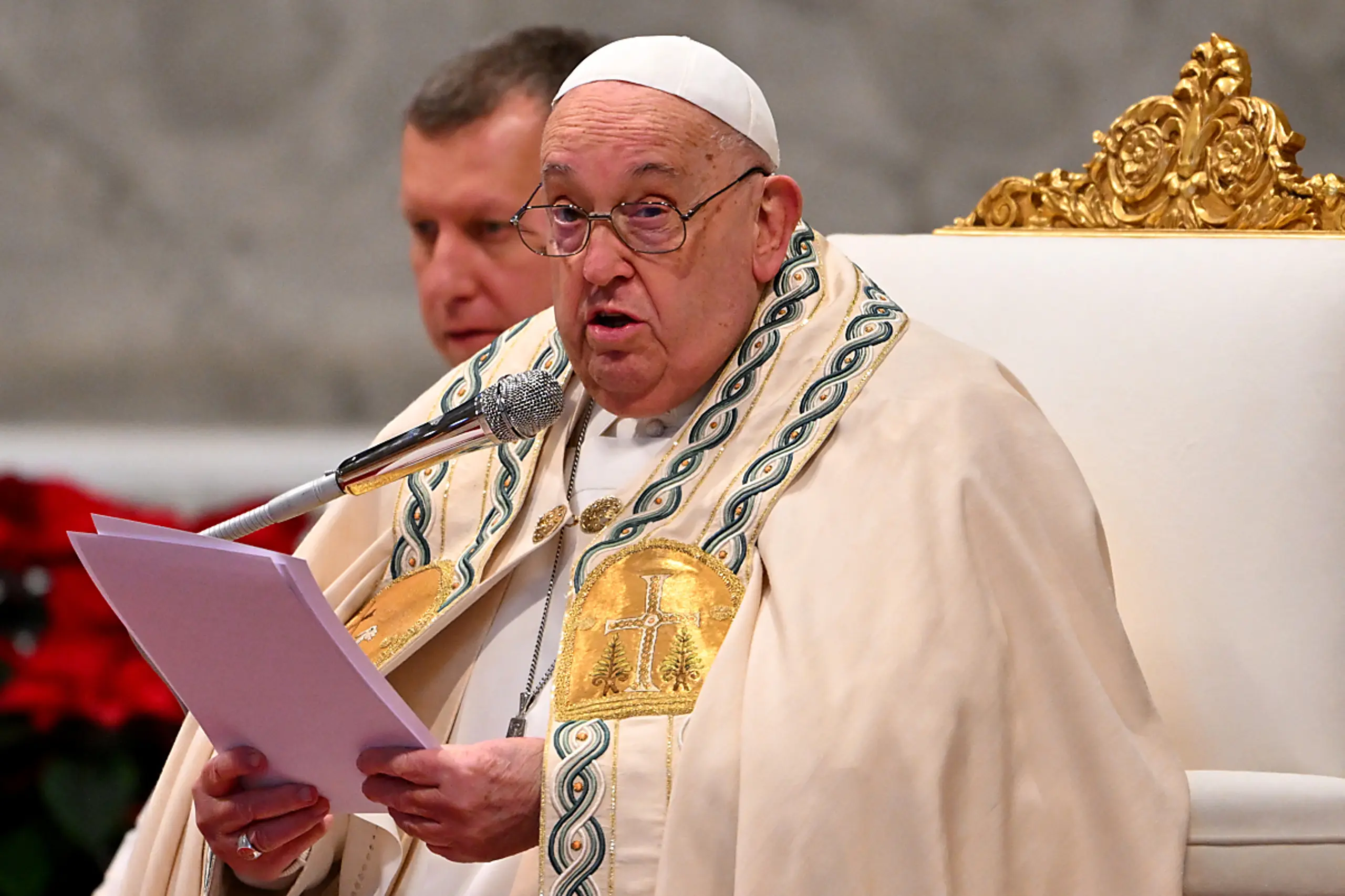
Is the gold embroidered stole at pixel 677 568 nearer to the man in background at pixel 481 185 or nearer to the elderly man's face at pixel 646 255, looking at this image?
the elderly man's face at pixel 646 255

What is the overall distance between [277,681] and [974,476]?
0.85 meters

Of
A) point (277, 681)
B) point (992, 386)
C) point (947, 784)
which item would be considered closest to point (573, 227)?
point (992, 386)

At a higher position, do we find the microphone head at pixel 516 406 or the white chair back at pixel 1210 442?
the white chair back at pixel 1210 442

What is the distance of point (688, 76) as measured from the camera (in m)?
2.18

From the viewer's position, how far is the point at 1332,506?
7.60ft

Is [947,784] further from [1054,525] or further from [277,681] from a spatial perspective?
[277,681]

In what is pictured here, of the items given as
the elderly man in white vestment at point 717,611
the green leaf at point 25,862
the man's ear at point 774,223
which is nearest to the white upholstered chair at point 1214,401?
the elderly man in white vestment at point 717,611

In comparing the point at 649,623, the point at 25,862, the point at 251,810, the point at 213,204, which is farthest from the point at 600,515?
the point at 213,204

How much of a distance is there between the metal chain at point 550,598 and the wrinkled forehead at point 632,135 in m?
0.43

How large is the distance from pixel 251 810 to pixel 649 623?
535 mm

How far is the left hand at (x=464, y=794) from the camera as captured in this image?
1.86 metres

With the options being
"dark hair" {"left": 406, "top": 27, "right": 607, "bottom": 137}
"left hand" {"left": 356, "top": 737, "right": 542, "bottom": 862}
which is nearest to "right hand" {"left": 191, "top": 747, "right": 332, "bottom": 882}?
"left hand" {"left": 356, "top": 737, "right": 542, "bottom": 862}

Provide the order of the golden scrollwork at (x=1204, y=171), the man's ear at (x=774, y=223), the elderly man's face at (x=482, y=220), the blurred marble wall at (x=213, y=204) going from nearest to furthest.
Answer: the man's ear at (x=774, y=223) < the golden scrollwork at (x=1204, y=171) < the elderly man's face at (x=482, y=220) < the blurred marble wall at (x=213, y=204)

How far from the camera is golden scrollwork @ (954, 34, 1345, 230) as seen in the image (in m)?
2.65
